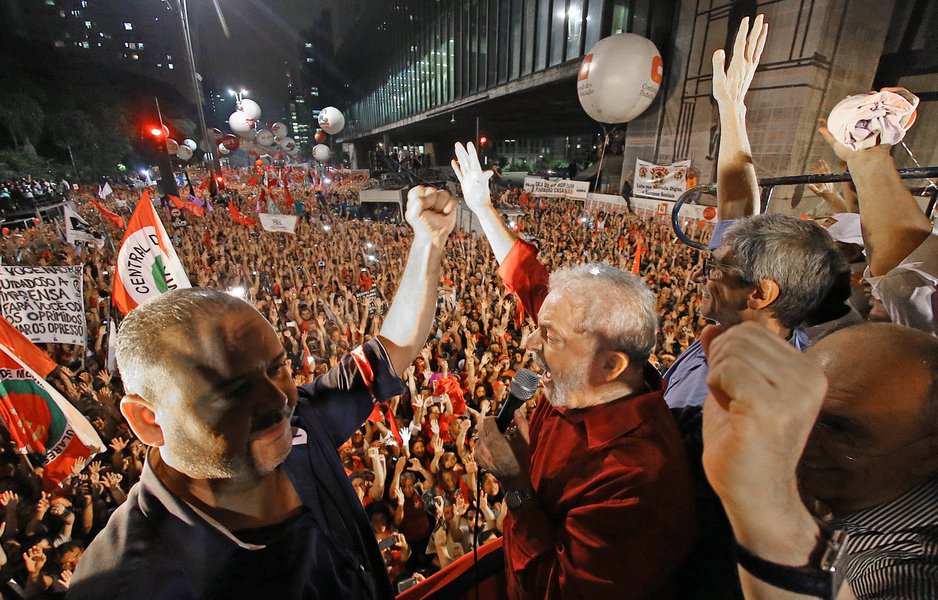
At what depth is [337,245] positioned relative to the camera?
12.4 m

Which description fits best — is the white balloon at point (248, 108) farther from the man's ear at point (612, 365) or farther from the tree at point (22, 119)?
the man's ear at point (612, 365)

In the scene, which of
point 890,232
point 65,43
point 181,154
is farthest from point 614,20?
point 65,43

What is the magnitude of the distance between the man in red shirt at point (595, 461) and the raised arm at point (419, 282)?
1.65ft

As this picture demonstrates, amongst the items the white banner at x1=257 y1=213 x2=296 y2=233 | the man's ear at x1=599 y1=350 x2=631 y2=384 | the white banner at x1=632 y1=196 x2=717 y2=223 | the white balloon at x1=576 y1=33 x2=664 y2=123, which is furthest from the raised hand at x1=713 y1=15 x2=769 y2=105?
the white banner at x1=257 y1=213 x2=296 y2=233

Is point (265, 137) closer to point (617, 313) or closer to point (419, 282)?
point (419, 282)

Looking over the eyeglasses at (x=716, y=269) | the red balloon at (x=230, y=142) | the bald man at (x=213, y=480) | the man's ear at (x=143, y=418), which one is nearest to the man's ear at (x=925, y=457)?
the eyeglasses at (x=716, y=269)

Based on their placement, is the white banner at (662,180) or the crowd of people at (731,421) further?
the white banner at (662,180)

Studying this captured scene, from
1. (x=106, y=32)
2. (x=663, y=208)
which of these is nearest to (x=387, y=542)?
(x=663, y=208)

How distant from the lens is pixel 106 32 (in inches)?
2511

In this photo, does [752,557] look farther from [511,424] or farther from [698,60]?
[698,60]

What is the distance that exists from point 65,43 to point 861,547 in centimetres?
6943

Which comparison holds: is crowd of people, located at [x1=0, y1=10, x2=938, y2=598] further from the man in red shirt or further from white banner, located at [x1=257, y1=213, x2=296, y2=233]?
white banner, located at [x1=257, y1=213, x2=296, y2=233]

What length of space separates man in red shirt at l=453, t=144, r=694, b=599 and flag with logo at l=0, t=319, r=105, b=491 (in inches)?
159

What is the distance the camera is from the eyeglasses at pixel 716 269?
→ 172cm
